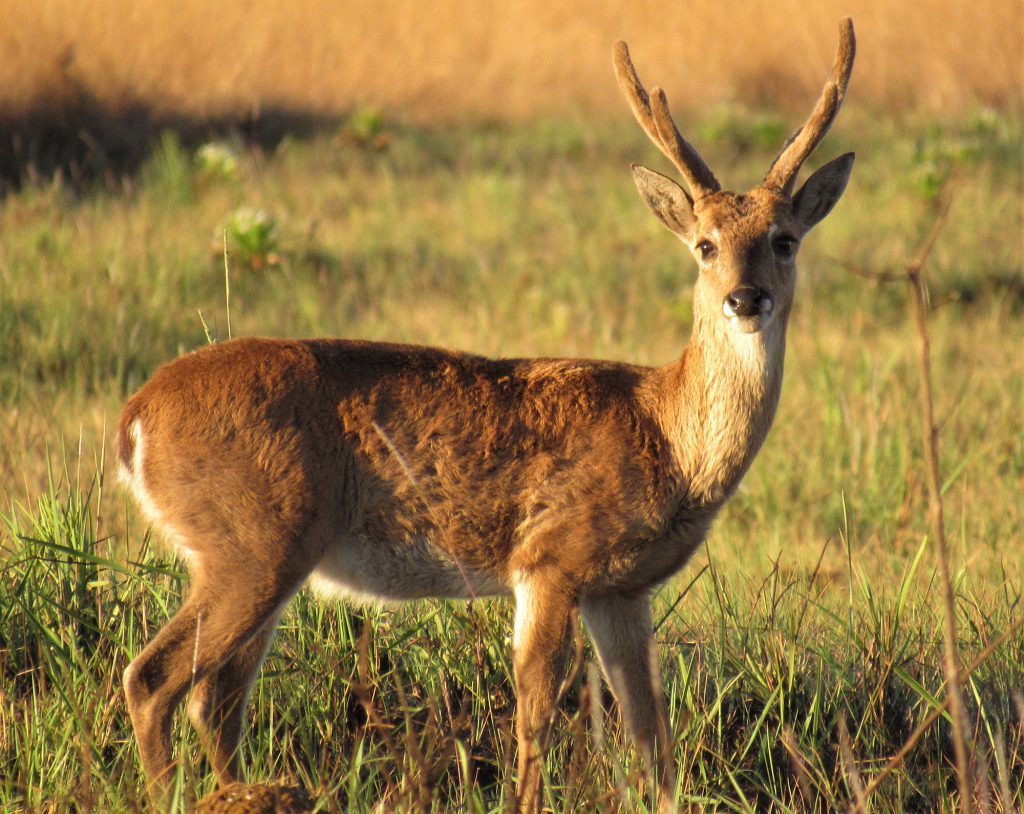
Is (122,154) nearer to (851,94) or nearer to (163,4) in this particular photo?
(163,4)

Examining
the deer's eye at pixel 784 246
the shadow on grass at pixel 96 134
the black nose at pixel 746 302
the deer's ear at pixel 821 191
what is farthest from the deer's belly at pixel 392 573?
the shadow on grass at pixel 96 134

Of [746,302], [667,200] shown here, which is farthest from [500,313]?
[746,302]

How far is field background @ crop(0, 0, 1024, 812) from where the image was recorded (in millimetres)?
4051

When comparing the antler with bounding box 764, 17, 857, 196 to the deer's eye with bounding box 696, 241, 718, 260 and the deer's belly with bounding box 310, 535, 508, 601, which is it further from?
the deer's belly with bounding box 310, 535, 508, 601

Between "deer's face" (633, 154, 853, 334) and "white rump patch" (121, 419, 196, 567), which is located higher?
"deer's face" (633, 154, 853, 334)

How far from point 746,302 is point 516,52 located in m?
11.4

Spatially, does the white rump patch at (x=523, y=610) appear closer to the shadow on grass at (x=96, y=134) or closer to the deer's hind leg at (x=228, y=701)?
the deer's hind leg at (x=228, y=701)

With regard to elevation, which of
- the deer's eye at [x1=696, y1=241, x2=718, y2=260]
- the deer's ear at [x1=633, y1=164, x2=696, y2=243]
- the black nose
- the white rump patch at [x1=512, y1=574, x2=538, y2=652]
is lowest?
the white rump patch at [x1=512, y1=574, x2=538, y2=652]

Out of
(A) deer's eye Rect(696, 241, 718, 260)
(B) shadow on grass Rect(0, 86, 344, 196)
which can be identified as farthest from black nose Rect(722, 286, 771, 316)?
(B) shadow on grass Rect(0, 86, 344, 196)

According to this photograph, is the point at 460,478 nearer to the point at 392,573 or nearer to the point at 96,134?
the point at 392,573

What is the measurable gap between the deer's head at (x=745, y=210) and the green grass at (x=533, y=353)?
81cm

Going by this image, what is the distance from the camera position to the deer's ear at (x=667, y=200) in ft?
15.3

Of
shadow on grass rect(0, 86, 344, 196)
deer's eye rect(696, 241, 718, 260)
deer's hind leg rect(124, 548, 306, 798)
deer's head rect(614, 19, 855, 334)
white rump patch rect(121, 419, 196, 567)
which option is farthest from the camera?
shadow on grass rect(0, 86, 344, 196)

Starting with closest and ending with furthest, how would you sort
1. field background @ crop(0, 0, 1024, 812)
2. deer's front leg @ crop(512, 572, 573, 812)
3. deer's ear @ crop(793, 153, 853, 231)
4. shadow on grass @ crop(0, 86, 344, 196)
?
deer's front leg @ crop(512, 572, 573, 812) < field background @ crop(0, 0, 1024, 812) < deer's ear @ crop(793, 153, 853, 231) < shadow on grass @ crop(0, 86, 344, 196)
